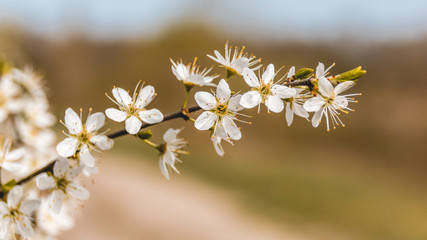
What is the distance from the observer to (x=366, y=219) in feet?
20.8

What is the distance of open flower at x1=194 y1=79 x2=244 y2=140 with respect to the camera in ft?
3.46

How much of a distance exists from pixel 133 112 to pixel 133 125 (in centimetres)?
12

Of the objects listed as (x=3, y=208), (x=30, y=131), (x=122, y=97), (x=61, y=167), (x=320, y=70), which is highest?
(x=320, y=70)

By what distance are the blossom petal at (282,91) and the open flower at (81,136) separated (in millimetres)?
512

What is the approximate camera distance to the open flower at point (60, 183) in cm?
101

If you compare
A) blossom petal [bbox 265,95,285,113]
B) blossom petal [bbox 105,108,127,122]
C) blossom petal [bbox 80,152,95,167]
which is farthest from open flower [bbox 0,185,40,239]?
blossom petal [bbox 265,95,285,113]

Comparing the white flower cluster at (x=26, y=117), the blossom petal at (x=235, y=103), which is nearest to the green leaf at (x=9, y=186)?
the white flower cluster at (x=26, y=117)

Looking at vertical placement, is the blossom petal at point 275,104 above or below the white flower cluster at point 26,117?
above

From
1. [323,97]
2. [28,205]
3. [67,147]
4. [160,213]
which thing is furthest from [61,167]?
[160,213]

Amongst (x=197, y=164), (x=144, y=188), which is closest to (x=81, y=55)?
(x=197, y=164)

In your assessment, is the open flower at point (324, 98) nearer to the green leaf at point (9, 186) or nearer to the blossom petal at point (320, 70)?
the blossom petal at point (320, 70)

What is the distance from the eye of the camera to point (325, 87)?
3.44 feet

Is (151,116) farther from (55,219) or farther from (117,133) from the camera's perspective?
(55,219)

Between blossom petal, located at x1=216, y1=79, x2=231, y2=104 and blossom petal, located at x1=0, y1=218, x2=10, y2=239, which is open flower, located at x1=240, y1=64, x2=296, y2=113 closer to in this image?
blossom petal, located at x1=216, y1=79, x2=231, y2=104
